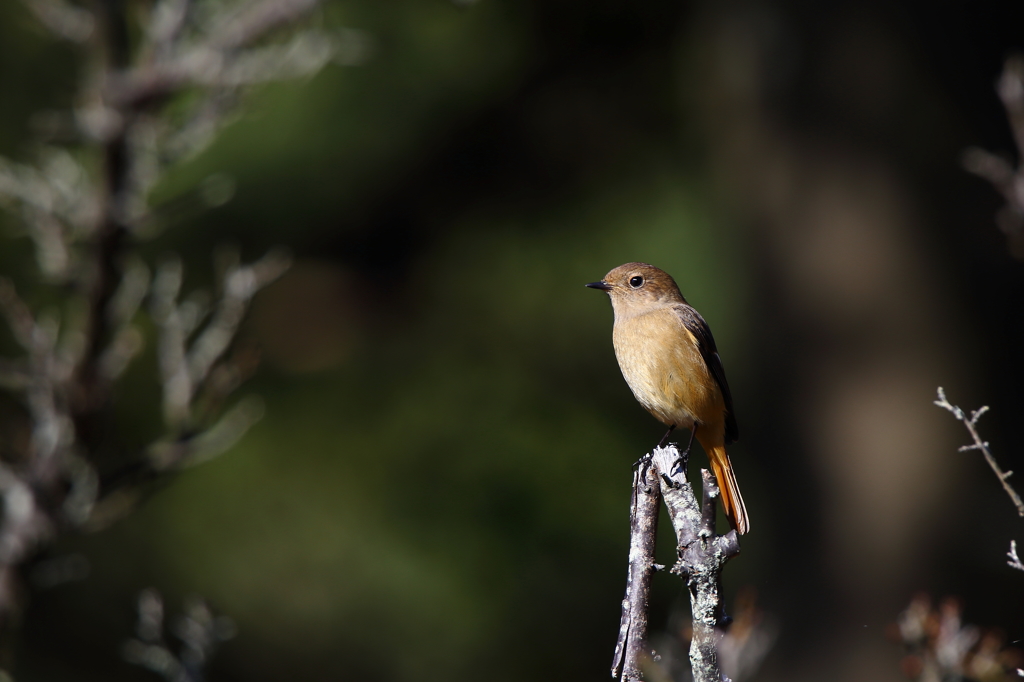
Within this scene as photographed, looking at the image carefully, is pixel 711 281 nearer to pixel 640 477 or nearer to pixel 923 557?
pixel 923 557

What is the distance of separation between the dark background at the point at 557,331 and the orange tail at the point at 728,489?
7.88 ft

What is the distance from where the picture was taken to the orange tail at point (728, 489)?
282 centimetres

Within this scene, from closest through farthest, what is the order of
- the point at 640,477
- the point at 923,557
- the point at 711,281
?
the point at 640,477 → the point at 923,557 → the point at 711,281

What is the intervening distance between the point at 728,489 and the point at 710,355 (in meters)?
0.49

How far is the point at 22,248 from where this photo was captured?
5.94 metres

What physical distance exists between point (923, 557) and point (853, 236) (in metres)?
1.79

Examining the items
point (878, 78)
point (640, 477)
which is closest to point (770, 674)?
point (878, 78)

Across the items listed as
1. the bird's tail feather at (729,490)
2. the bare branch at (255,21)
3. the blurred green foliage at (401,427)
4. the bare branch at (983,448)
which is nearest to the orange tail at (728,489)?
the bird's tail feather at (729,490)

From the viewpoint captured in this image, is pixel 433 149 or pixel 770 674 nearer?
pixel 770 674

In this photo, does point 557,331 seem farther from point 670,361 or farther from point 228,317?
point 228,317

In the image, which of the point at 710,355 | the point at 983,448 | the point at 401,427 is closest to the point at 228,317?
the point at 710,355

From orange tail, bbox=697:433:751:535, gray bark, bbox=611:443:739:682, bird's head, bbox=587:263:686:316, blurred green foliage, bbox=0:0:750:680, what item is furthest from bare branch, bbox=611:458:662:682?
blurred green foliage, bbox=0:0:750:680

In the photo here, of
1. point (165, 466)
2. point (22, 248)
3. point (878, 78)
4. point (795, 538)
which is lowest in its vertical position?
point (165, 466)

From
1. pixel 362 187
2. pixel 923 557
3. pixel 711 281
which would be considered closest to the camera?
pixel 923 557
